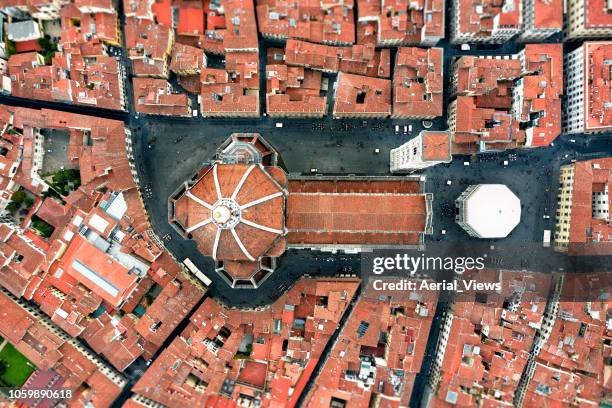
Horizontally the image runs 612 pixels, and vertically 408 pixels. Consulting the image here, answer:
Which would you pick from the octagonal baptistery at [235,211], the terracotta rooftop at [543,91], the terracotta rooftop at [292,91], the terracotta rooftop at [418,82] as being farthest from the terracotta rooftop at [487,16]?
the octagonal baptistery at [235,211]

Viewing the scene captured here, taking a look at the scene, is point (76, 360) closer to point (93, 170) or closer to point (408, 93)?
point (93, 170)

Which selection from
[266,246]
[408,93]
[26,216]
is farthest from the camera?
[26,216]

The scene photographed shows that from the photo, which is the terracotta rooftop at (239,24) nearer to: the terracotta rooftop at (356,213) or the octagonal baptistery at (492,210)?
the terracotta rooftop at (356,213)

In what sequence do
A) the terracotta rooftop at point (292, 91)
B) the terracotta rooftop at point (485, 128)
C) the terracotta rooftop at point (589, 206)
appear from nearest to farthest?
the terracotta rooftop at point (485, 128) → the terracotta rooftop at point (589, 206) → the terracotta rooftop at point (292, 91)

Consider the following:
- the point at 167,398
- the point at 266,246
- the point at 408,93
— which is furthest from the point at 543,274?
the point at 167,398

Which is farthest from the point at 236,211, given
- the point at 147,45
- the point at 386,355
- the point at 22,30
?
the point at 22,30

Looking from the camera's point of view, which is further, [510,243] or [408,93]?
[510,243]

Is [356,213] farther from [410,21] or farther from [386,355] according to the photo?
[410,21]

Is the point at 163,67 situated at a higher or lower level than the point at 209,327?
higher
